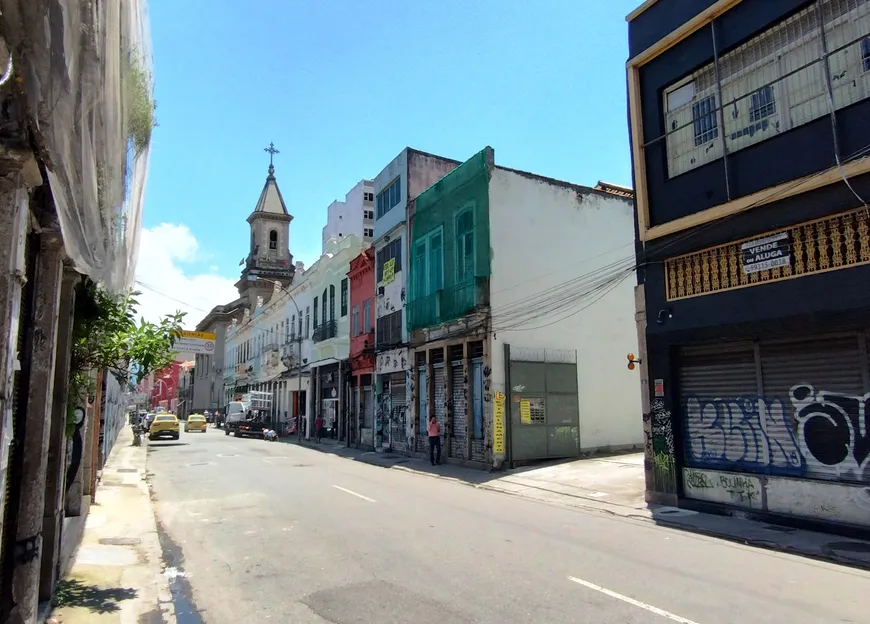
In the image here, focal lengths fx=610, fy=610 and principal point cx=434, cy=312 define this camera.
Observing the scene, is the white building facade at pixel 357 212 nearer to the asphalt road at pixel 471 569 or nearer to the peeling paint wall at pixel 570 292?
the peeling paint wall at pixel 570 292

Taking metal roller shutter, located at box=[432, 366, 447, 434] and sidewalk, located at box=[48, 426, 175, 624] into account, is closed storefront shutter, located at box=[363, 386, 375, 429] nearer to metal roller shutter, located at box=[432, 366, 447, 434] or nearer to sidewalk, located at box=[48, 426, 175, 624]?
metal roller shutter, located at box=[432, 366, 447, 434]

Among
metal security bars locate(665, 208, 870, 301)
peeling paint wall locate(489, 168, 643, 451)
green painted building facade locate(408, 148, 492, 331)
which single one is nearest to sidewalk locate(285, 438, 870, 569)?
peeling paint wall locate(489, 168, 643, 451)

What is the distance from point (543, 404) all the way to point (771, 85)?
11542 mm

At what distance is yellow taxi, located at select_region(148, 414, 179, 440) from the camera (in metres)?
33.9

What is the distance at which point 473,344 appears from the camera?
67.0ft

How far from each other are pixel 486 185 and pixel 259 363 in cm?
3736

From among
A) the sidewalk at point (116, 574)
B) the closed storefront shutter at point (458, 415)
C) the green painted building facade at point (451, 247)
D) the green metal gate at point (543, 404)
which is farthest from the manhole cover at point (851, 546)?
the closed storefront shutter at point (458, 415)

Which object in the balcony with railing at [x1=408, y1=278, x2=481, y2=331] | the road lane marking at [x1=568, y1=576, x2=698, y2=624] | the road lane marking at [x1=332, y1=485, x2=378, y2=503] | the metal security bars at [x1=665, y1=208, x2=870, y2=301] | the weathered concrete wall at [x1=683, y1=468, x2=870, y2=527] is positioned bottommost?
the road lane marking at [x1=332, y1=485, x2=378, y2=503]

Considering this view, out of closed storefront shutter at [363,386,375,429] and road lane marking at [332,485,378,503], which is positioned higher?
closed storefront shutter at [363,386,375,429]

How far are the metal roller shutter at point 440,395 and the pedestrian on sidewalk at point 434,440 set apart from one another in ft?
1.66

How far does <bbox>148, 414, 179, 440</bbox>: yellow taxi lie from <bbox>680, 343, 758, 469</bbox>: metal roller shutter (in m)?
29.7

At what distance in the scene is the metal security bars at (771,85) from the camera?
9953 millimetres

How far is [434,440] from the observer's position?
2111 cm

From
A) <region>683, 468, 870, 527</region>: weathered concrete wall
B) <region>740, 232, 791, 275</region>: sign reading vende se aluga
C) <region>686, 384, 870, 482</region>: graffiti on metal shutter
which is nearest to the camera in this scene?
<region>683, 468, 870, 527</region>: weathered concrete wall
